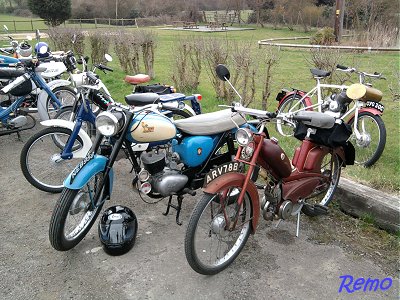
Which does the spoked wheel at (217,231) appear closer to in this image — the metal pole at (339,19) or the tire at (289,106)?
the tire at (289,106)

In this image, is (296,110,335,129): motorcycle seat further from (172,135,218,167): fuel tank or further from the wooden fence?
the wooden fence

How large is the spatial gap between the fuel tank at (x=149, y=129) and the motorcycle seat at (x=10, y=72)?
9.69 ft

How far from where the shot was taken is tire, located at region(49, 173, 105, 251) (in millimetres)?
2779

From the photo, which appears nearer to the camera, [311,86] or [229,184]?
[229,184]

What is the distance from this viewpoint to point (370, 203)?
135 inches

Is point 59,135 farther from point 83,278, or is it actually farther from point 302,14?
point 302,14

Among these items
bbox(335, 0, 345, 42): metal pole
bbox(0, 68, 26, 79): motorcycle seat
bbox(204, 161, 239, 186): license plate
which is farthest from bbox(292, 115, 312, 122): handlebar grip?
bbox(335, 0, 345, 42): metal pole

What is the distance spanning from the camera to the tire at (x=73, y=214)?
9.12 feet

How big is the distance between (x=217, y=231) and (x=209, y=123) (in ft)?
3.10

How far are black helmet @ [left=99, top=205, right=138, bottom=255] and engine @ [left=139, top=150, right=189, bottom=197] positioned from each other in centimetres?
28

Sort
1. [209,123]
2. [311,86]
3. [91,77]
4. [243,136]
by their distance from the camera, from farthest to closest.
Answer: [311,86], [91,77], [209,123], [243,136]

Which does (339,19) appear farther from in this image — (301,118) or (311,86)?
(301,118)

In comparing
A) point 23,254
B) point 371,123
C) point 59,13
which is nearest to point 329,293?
point 23,254

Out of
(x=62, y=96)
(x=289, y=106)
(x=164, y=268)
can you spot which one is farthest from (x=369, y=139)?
(x=62, y=96)
